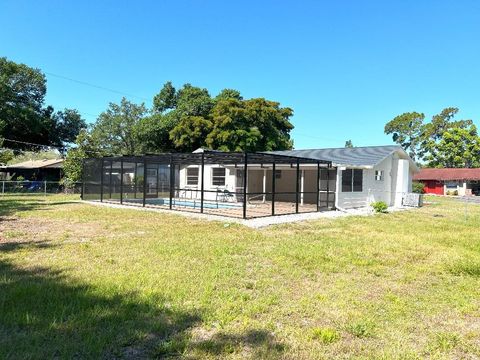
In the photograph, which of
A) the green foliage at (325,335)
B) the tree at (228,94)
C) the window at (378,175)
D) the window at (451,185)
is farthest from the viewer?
the window at (451,185)

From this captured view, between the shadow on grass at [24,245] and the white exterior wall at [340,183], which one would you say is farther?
the white exterior wall at [340,183]

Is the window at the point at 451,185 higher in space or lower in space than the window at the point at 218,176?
lower

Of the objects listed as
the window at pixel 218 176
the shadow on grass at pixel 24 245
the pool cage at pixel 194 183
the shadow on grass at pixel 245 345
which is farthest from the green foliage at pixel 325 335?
the window at pixel 218 176

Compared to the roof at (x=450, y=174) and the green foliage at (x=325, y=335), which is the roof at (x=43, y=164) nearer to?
the green foliage at (x=325, y=335)

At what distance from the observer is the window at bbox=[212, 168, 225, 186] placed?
20594 millimetres

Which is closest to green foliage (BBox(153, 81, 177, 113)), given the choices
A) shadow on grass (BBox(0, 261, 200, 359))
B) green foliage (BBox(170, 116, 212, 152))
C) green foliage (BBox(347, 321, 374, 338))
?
green foliage (BBox(170, 116, 212, 152))

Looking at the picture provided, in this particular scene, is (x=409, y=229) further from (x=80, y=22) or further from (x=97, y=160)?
(x=80, y=22)

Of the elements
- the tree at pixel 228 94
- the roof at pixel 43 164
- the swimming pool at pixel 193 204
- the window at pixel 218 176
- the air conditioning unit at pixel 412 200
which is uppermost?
the tree at pixel 228 94

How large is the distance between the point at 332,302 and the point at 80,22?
1895 cm

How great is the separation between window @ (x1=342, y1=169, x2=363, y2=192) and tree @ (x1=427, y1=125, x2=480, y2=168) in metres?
38.5

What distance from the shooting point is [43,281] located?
4777 millimetres

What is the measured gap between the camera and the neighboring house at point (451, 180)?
4238 cm

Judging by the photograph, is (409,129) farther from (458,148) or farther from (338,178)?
(338,178)

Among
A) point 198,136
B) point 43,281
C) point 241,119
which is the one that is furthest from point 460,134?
point 43,281
